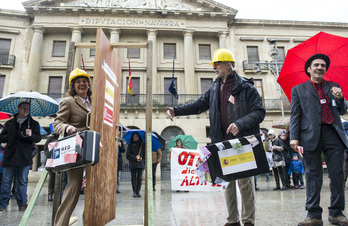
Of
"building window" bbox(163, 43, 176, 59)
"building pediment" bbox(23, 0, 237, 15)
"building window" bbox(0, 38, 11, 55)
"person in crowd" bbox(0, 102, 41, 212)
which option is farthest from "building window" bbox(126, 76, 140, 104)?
"person in crowd" bbox(0, 102, 41, 212)

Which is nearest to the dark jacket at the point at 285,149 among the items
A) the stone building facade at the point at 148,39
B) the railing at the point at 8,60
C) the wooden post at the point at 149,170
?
the wooden post at the point at 149,170

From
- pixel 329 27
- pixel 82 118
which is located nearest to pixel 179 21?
pixel 329 27

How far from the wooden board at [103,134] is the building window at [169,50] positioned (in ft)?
71.2

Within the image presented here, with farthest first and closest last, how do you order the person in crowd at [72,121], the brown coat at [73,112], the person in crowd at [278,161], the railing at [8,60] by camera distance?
the railing at [8,60]
the person in crowd at [278,161]
the brown coat at [73,112]
the person in crowd at [72,121]

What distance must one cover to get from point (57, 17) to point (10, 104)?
67.1 ft

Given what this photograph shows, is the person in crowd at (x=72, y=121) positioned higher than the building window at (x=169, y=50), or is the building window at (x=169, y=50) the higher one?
the building window at (x=169, y=50)

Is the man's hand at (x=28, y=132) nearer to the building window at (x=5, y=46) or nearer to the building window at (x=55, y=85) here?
the building window at (x=55, y=85)

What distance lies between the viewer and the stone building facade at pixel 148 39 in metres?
22.5

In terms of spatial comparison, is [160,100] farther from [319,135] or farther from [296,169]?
[319,135]

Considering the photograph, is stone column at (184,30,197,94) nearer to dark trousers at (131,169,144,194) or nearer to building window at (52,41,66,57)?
building window at (52,41,66,57)

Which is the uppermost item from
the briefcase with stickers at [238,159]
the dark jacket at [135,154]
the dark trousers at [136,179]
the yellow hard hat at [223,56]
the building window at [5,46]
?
the building window at [5,46]

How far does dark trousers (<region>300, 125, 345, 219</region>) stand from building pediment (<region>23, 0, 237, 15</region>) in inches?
933

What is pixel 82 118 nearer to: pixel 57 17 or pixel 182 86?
pixel 182 86

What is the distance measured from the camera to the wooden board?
2.74 meters
